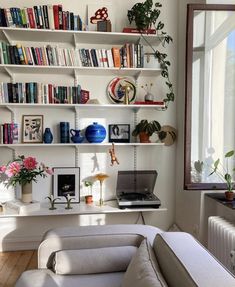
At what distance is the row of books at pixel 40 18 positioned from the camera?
2.42 m

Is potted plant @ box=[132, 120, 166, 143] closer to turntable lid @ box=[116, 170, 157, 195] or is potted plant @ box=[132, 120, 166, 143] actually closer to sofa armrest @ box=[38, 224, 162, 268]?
turntable lid @ box=[116, 170, 157, 195]

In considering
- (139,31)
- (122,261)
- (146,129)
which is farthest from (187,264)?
(139,31)

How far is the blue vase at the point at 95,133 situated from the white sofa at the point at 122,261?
1.07 m

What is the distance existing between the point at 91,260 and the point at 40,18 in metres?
2.10

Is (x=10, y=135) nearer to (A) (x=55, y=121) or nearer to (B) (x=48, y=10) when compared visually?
(A) (x=55, y=121)

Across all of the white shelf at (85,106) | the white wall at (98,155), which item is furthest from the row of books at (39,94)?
the white wall at (98,155)

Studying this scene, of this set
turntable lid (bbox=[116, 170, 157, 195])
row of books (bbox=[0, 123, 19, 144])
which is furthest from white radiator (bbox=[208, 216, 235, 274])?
row of books (bbox=[0, 123, 19, 144])

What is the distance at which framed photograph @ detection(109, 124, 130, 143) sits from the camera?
2.77m

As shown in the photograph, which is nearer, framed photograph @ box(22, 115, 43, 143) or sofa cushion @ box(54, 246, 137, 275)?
sofa cushion @ box(54, 246, 137, 275)

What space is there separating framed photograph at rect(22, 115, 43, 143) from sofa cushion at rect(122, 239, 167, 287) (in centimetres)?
174

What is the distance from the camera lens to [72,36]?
8.34ft

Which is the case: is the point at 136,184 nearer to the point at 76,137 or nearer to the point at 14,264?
the point at 76,137

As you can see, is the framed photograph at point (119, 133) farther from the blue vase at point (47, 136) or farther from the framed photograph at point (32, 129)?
the framed photograph at point (32, 129)

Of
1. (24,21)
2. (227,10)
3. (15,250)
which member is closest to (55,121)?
(24,21)
